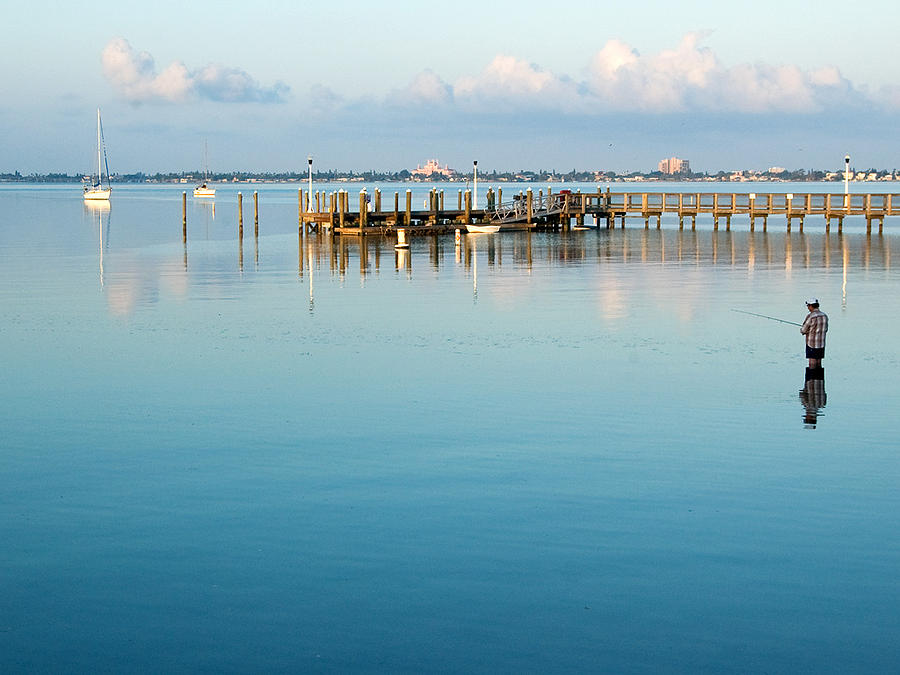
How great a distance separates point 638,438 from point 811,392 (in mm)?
5276

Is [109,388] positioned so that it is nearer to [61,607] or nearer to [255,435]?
[255,435]

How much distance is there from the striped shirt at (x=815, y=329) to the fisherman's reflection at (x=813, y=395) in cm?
53

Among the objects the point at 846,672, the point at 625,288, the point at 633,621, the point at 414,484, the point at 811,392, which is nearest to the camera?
the point at 846,672

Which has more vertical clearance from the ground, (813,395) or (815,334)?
(815,334)

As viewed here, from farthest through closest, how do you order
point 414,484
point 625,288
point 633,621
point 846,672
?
1. point 625,288
2. point 414,484
3. point 633,621
4. point 846,672

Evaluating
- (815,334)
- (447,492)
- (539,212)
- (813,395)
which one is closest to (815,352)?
(815,334)

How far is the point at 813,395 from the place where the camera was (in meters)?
22.0

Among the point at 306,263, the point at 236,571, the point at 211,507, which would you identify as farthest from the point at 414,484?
the point at 306,263

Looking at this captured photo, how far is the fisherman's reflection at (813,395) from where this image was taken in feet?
65.8

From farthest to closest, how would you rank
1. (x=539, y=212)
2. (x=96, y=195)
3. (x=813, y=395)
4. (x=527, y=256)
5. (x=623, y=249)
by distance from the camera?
(x=96, y=195) → (x=539, y=212) → (x=623, y=249) → (x=527, y=256) → (x=813, y=395)

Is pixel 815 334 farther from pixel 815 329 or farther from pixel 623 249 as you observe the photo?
pixel 623 249

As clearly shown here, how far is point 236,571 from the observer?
12758 mm

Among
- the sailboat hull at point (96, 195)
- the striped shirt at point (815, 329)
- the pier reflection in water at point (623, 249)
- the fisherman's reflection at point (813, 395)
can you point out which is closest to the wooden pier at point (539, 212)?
the pier reflection in water at point (623, 249)

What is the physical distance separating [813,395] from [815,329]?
8.54 ft
